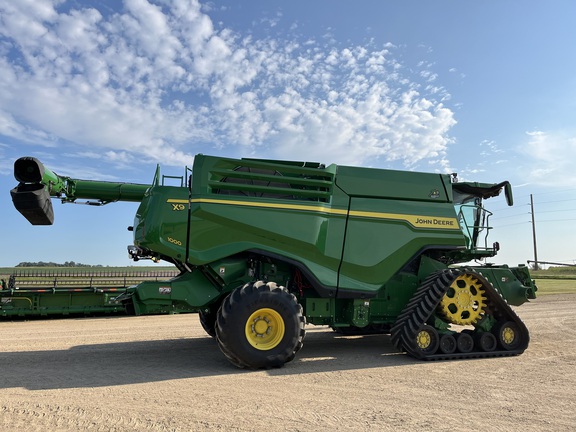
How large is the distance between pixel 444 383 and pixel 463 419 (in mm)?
1413

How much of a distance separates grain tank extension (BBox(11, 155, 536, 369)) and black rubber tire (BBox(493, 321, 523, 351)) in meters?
0.02

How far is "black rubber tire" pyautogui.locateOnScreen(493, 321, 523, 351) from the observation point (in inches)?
300

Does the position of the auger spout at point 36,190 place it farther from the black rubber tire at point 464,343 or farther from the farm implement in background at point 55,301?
the black rubber tire at point 464,343

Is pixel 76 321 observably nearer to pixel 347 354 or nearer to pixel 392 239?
pixel 347 354

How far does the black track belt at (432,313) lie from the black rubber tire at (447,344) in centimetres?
8

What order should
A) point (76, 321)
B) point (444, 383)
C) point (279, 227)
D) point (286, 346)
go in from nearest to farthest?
1. point (444, 383)
2. point (286, 346)
3. point (279, 227)
4. point (76, 321)

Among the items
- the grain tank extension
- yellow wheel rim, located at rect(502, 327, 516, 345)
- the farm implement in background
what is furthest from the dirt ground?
the farm implement in background

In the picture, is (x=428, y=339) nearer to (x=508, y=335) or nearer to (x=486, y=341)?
(x=486, y=341)

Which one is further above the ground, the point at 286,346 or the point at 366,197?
the point at 366,197

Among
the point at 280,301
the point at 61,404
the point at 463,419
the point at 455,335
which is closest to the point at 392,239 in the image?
the point at 455,335

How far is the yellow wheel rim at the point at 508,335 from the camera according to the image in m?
7.69

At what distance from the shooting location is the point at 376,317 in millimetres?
7902

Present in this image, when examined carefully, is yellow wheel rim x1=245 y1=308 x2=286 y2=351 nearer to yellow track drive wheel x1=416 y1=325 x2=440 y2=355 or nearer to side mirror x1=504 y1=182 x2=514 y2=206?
yellow track drive wheel x1=416 y1=325 x2=440 y2=355

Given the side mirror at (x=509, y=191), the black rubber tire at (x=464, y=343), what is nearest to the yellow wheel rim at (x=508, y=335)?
the black rubber tire at (x=464, y=343)
